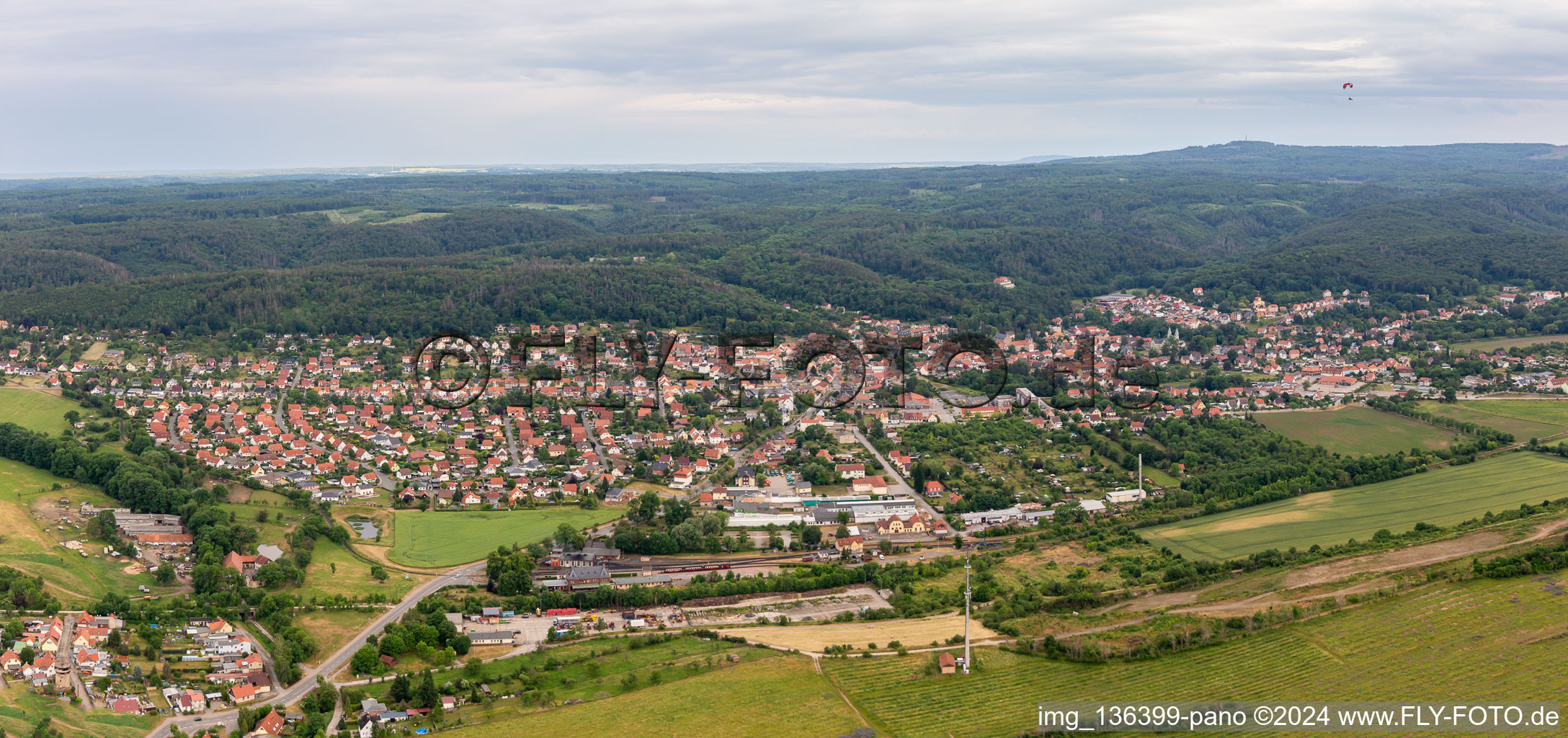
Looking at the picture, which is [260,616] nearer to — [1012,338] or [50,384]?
[50,384]

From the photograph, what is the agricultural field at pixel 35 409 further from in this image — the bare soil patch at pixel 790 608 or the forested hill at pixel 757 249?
the bare soil patch at pixel 790 608

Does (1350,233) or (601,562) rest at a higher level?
(1350,233)

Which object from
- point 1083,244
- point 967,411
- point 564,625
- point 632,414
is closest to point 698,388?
point 632,414

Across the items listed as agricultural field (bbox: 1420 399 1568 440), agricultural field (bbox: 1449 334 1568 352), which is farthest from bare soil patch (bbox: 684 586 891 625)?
agricultural field (bbox: 1449 334 1568 352)

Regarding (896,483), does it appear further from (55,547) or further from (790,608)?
(55,547)

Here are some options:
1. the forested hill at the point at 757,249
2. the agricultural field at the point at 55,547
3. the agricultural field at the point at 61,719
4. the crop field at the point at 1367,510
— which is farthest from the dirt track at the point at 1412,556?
the forested hill at the point at 757,249

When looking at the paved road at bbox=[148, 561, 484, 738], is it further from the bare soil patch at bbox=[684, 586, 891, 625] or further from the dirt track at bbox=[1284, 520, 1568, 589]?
the dirt track at bbox=[1284, 520, 1568, 589]
